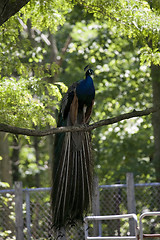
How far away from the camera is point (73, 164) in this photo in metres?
4.97

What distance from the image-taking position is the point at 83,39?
9.93 m

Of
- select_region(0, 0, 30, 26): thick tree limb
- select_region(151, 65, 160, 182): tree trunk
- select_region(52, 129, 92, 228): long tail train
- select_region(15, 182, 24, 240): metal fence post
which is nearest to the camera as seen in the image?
select_region(0, 0, 30, 26): thick tree limb

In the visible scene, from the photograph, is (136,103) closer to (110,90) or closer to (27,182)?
(110,90)

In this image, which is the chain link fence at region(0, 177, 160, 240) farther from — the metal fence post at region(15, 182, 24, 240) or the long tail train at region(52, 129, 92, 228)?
the long tail train at region(52, 129, 92, 228)

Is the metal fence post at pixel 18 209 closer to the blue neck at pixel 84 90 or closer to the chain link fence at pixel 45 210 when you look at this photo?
the chain link fence at pixel 45 210

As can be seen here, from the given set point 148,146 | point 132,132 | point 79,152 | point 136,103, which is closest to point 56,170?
point 79,152

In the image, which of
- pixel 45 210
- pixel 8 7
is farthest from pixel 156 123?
pixel 8 7

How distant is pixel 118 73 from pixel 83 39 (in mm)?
1097

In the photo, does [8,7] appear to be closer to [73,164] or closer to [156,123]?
[73,164]

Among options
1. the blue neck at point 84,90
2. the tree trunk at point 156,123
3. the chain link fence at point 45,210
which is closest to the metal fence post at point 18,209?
the chain link fence at point 45,210

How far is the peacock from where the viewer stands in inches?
188

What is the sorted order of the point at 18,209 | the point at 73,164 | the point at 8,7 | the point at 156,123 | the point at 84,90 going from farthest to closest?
the point at 156,123
the point at 18,209
the point at 73,164
the point at 84,90
the point at 8,7

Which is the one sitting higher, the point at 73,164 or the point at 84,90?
the point at 84,90

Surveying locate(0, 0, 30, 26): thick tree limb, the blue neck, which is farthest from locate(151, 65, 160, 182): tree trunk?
locate(0, 0, 30, 26): thick tree limb
